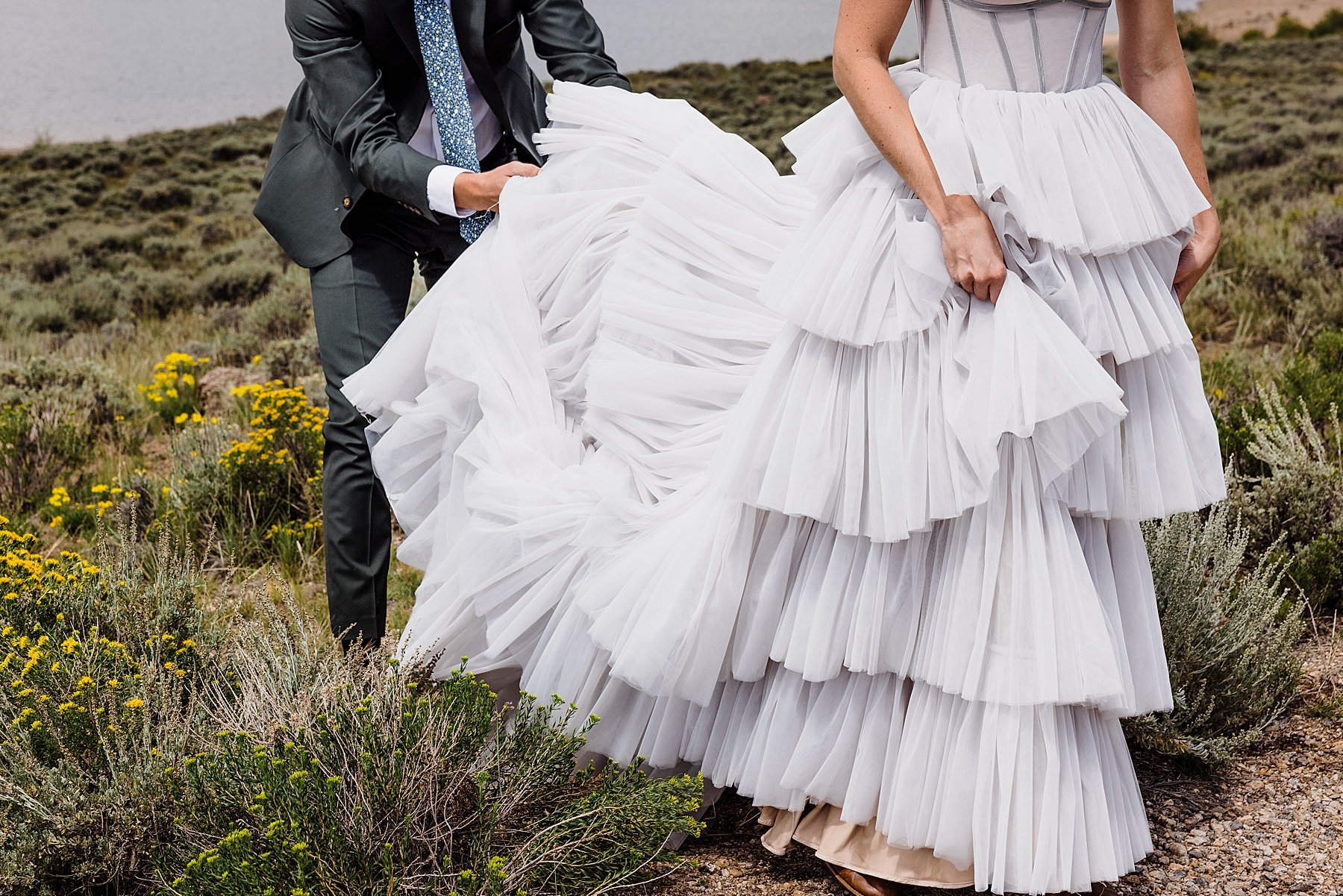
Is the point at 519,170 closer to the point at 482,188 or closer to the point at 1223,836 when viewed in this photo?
the point at 482,188

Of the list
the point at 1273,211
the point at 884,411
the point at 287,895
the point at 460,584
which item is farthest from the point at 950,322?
the point at 1273,211

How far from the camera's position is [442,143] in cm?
296

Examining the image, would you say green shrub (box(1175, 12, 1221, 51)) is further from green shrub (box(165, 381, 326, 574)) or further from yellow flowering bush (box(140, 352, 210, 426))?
green shrub (box(165, 381, 326, 574))

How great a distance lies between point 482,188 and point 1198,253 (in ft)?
5.37

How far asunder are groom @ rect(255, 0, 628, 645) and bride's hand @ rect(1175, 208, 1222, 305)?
5.20 ft

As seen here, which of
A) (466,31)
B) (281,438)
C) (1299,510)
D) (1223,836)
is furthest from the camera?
(281,438)

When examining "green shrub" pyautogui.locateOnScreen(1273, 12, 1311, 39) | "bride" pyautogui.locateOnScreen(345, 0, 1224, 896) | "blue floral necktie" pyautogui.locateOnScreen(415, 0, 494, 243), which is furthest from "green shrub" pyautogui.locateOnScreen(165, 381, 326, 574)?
"green shrub" pyautogui.locateOnScreen(1273, 12, 1311, 39)

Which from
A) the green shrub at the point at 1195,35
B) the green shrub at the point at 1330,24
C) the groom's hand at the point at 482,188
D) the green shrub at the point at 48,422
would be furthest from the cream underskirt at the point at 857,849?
the green shrub at the point at 1330,24

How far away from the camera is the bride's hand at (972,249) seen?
1.96 meters

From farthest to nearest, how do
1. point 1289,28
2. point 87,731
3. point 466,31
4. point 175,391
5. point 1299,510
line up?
point 1289,28 → point 175,391 → point 1299,510 → point 466,31 → point 87,731

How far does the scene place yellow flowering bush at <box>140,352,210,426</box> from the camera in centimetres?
601

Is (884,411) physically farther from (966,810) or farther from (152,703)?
(152,703)

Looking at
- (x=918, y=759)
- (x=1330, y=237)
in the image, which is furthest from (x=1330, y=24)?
(x=918, y=759)

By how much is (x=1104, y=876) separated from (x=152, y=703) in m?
2.04
